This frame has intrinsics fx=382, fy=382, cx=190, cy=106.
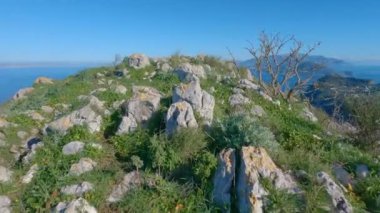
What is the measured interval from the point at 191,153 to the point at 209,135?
2.15 feet

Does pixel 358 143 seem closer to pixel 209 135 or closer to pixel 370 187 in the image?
pixel 370 187

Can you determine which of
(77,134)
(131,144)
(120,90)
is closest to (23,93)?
(120,90)

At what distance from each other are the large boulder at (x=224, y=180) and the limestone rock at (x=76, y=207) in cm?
251

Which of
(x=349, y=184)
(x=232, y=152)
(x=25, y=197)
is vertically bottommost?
(x=25, y=197)

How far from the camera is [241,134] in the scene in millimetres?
8547

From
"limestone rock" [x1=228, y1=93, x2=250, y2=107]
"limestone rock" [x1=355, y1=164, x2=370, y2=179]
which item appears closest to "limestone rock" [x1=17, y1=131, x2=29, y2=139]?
"limestone rock" [x1=228, y1=93, x2=250, y2=107]

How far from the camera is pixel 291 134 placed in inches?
399

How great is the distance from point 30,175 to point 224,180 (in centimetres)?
473

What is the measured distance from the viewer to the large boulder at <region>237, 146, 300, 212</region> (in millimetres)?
7082

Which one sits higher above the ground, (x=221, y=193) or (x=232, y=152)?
(x=232, y=152)

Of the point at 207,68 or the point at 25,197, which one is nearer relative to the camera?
the point at 25,197

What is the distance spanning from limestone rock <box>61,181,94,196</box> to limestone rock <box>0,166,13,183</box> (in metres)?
1.72

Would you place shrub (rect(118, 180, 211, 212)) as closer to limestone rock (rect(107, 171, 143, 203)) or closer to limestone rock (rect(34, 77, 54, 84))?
limestone rock (rect(107, 171, 143, 203))

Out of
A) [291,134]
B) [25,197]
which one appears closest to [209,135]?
[291,134]
